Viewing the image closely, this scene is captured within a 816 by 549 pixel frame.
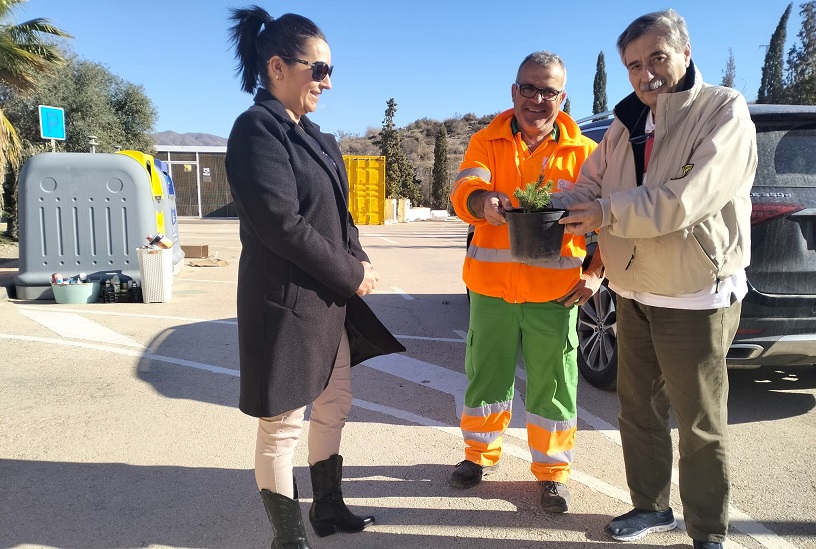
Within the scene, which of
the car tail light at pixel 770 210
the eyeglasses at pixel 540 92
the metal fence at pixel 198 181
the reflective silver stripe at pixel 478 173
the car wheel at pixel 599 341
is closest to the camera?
the eyeglasses at pixel 540 92

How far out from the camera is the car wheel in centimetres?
441

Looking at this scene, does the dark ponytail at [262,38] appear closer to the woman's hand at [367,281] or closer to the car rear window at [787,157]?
the woman's hand at [367,281]

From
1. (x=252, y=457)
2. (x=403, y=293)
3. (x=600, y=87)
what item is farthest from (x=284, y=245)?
(x=600, y=87)

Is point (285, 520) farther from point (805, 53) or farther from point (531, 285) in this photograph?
point (805, 53)

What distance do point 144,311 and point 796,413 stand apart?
648 centimetres

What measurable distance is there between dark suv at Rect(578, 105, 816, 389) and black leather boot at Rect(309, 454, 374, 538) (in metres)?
2.32

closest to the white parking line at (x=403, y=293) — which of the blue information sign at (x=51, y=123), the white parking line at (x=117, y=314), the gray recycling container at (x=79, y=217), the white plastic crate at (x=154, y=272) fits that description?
the white parking line at (x=117, y=314)

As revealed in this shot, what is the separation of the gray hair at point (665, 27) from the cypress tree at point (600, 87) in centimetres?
4960

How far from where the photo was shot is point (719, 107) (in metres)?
2.22

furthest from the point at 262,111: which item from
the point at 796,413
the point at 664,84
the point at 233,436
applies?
the point at 796,413

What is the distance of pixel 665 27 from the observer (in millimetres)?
2240

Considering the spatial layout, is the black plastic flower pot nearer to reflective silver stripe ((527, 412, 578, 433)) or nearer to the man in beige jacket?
the man in beige jacket

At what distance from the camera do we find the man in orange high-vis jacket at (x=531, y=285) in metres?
2.83

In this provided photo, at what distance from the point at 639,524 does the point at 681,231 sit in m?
1.32
